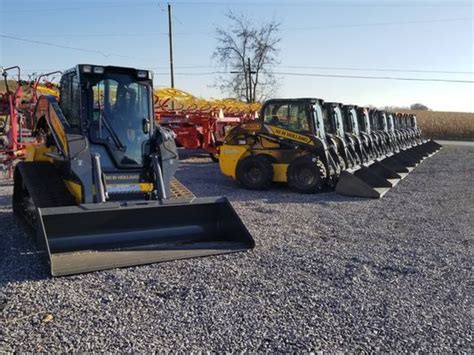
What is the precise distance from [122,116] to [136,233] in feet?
5.99

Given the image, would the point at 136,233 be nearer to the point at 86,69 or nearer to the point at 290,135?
the point at 86,69

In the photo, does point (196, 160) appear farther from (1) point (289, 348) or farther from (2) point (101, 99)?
(1) point (289, 348)

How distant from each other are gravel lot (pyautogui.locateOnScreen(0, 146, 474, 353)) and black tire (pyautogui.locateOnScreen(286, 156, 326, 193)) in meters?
3.41

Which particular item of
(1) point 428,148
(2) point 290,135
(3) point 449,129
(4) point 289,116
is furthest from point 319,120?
(3) point 449,129

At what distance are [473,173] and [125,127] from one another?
12907mm

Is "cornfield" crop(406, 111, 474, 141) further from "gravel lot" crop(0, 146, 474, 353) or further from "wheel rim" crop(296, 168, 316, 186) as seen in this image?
"gravel lot" crop(0, 146, 474, 353)

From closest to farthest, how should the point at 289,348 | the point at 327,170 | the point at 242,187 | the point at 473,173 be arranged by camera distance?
the point at 289,348, the point at 327,170, the point at 242,187, the point at 473,173

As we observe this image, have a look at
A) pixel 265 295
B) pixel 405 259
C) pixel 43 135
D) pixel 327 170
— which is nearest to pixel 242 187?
pixel 327 170

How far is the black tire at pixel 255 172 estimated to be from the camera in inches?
460

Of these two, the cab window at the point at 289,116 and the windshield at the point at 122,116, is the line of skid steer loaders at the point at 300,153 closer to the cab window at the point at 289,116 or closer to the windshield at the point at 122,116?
the cab window at the point at 289,116

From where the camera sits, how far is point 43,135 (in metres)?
8.18

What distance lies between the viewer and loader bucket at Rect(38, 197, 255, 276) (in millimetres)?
5500

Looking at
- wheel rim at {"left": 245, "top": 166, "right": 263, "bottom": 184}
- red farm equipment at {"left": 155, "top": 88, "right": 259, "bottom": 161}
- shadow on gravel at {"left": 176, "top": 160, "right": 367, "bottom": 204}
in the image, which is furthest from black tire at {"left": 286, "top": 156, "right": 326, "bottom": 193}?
red farm equipment at {"left": 155, "top": 88, "right": 259, "bottom": 161}

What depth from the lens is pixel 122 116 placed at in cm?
706
